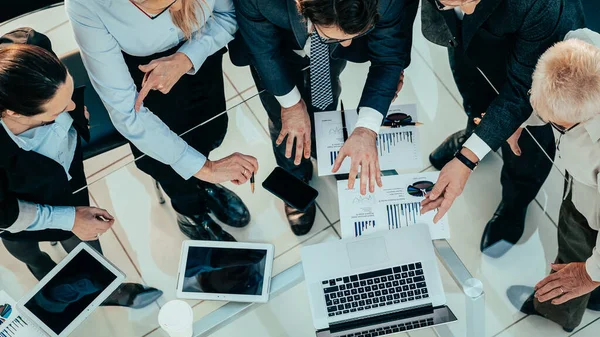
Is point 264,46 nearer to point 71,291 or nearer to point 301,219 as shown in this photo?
point 301,219

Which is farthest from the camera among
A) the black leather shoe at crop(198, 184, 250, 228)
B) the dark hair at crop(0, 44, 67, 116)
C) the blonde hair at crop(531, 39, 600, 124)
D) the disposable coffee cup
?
the black leather shoe at crop(198, 184, 250, 228)

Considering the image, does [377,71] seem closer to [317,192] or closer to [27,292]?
[317,192]

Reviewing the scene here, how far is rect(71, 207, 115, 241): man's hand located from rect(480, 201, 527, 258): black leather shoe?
1477 millimetres

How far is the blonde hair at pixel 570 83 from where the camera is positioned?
1.89m

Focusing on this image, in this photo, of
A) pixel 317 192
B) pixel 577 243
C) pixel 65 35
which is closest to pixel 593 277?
pixel 577 243

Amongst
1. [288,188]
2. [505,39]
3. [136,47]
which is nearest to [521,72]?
[505,39]

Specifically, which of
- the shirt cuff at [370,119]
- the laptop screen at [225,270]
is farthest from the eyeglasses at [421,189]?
the laptop screen at [225,270]

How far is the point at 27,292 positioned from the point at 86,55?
86 centimetres

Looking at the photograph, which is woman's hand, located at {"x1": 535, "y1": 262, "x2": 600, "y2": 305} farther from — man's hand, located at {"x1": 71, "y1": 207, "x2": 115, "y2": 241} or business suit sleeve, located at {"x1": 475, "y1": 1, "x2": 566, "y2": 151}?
man's hand, located at {"x1": 71, "y1": 207, "x2": 115, "y2": 241}

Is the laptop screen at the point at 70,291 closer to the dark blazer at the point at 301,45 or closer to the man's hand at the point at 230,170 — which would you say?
the man's hand at the point at 230,170

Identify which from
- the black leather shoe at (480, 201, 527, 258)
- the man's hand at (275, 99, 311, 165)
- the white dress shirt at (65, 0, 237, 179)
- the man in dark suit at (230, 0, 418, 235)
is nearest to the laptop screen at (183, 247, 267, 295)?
the man in dark suit at (230, 0, 418, 235)

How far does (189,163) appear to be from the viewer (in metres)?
2.51

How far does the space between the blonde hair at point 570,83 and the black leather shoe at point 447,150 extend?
0.60m

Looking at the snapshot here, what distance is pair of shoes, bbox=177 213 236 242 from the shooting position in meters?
2.65
